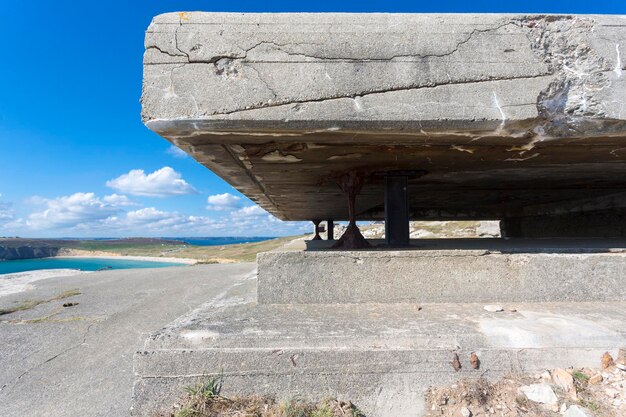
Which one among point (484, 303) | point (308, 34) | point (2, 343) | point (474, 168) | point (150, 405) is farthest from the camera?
point (2, 343)

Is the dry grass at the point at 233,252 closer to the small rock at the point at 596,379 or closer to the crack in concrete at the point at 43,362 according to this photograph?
the crack in concrete at the point at 43,362

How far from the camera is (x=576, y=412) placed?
6.70ft

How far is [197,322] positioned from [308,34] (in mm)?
2544

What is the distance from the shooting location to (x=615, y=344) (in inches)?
98.3

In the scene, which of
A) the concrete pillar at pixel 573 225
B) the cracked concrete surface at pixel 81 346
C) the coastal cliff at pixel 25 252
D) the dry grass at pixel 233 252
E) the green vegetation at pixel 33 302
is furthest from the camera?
the coastal cliff at pixel 25 252

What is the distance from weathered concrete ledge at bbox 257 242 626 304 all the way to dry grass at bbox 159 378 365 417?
111 cm

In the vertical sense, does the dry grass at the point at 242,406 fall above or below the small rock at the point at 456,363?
below

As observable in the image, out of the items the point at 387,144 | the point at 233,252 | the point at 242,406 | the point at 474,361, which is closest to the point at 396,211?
the point at 387,144

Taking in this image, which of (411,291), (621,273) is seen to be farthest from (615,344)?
(411,291)

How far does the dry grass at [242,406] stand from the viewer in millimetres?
2221

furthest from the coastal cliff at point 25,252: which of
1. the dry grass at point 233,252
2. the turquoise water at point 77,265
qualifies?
the dry grass at point 233,252

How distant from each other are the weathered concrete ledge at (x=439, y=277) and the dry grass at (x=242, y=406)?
3.63 feet

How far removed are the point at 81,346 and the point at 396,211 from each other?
17.1 feet

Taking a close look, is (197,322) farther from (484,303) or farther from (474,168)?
(474,168)
